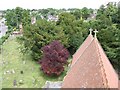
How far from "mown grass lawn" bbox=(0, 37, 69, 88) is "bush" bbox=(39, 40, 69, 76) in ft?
2.89

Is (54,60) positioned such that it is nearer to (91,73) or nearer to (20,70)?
(20,70)

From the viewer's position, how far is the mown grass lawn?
981 inches

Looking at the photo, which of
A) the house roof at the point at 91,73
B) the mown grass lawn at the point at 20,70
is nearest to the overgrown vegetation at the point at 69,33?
the mown grass lawn at the point at 20,70

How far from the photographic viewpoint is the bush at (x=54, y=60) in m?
24.8

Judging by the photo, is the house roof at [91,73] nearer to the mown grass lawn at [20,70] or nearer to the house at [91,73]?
the house at [91,73]

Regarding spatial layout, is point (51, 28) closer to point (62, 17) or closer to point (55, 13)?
point (62, 17)

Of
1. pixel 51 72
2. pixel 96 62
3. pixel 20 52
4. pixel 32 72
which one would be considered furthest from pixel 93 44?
pixel 20 52

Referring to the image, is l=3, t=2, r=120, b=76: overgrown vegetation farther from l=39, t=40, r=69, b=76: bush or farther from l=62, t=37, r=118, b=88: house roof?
l=62, t=37, r=118, b=88: house roof

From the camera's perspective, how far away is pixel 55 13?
63719mm

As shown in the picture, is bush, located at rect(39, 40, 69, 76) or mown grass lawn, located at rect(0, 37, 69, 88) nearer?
bush, located at rect(39, 40, 69, 76)

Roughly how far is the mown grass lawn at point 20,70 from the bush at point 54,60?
0.88m

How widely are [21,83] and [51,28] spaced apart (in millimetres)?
7433

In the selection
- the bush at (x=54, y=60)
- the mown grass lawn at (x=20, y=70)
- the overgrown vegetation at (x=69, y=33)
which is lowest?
the mown grass lawn at (x=20, y=70)

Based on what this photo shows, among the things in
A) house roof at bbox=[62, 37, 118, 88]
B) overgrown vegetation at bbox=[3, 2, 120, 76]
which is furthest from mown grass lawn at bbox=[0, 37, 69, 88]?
house roof at bbox=[62, 37, 118, 88]
